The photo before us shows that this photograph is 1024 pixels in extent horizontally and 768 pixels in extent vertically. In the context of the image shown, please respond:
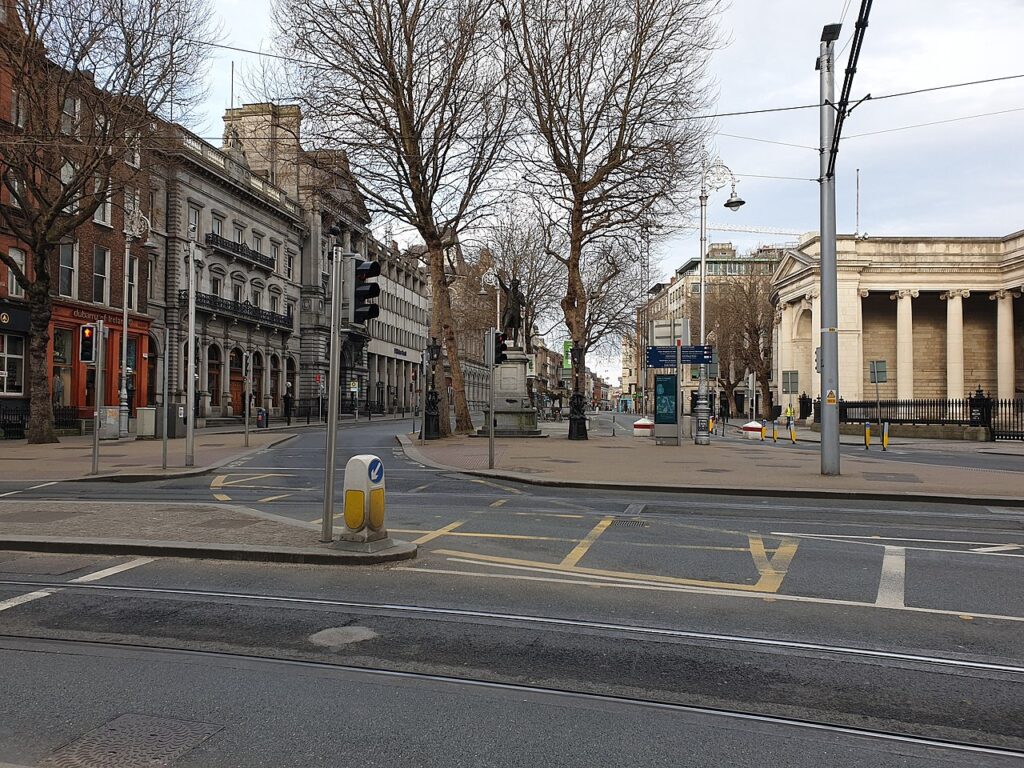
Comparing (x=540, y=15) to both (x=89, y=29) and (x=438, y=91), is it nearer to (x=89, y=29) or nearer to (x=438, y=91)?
(x=438, y=91)

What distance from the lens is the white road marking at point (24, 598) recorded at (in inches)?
234

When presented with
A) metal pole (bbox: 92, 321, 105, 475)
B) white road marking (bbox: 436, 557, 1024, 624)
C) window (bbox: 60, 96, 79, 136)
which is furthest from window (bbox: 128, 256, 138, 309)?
white road marking (bbox: 436, 557, 1024, 624)

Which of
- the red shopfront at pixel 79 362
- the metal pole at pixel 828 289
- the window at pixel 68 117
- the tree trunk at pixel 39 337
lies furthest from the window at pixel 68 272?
the metal pole at pixel 828 289

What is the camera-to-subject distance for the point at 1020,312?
49469 millimetres

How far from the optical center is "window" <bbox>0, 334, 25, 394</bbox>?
30.9m

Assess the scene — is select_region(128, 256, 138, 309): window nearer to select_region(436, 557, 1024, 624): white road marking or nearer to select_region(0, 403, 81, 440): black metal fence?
select_region(0, 403, 81, 440): black metal fence

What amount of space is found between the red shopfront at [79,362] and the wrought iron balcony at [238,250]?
8583mm

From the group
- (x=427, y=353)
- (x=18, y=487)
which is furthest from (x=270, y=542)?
(x=427, y=353)

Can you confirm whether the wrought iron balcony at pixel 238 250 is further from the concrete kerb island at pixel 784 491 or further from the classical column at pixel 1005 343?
the classical column at pixel 1005 343

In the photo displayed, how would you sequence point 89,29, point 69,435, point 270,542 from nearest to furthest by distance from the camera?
point 270,542 < point 89,29 < point 69,435

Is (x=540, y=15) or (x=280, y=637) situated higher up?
(x=540, y=15)

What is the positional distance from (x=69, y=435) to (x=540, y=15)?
25.6 m

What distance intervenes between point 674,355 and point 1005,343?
33.9 metres

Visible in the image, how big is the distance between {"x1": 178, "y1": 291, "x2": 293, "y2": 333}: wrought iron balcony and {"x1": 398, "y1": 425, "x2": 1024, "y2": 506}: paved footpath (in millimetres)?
27501
